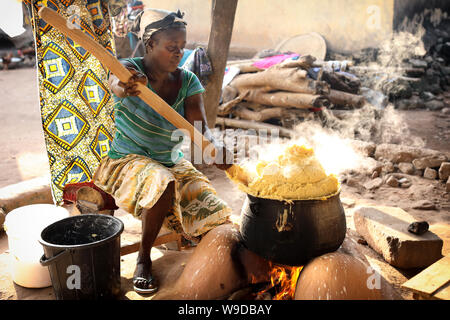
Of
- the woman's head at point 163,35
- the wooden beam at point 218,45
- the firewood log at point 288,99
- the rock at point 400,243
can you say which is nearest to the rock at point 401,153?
the firewood log at point 288,99

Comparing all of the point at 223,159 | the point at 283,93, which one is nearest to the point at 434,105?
the point at 283,93

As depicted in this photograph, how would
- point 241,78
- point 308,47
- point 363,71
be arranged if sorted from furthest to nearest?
point 308,47, point 363,71, point 241,78

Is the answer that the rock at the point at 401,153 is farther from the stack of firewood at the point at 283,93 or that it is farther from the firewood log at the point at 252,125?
the firewood log at the point at 252,125

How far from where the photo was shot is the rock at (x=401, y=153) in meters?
5.19

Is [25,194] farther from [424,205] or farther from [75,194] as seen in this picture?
[424,205]

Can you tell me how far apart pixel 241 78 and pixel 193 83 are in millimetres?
4695

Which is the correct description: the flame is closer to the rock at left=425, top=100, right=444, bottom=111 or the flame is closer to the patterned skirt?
the patterned skirt

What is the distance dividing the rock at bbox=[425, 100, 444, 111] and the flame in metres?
8.17

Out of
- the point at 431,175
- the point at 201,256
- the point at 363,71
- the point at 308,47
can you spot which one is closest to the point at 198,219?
the point at 201,256

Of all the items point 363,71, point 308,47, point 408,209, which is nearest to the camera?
point 408,209

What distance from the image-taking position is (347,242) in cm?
259

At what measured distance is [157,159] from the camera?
290 centimetres

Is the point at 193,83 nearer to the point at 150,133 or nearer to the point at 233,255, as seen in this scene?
the point at 150,133

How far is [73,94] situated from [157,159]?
96 cm
